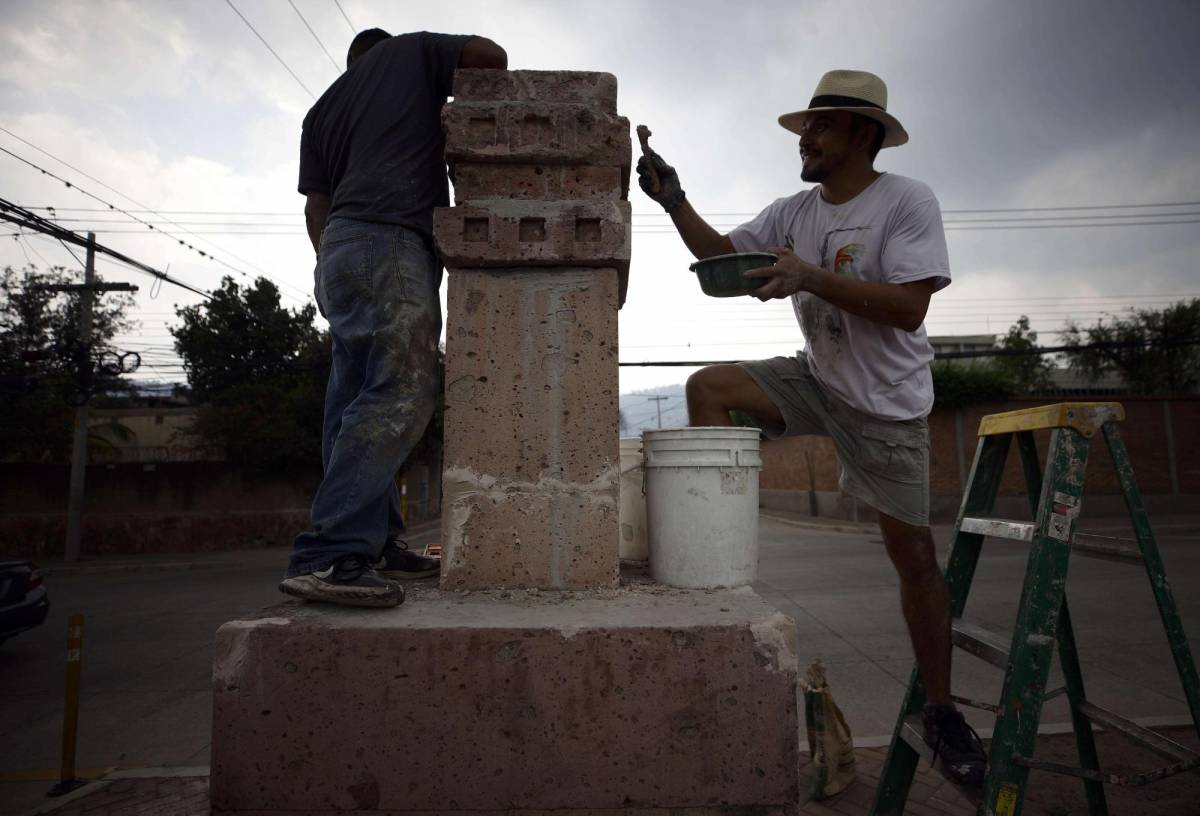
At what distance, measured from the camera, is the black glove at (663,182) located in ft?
9.11

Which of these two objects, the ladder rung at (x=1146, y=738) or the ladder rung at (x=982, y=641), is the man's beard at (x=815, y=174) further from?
the ladder rung at (x=1146, y=738)

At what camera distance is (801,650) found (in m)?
6.02

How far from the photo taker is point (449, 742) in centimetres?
171

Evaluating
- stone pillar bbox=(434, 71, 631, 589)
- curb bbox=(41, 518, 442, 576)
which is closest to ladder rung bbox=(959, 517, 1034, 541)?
stone pillar bbox=(434, 71, 631, 589)

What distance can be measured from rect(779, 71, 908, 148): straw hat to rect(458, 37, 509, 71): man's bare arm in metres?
1.17

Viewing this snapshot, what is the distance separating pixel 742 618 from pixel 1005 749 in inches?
37.4

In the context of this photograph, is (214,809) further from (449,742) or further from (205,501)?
(205,501)

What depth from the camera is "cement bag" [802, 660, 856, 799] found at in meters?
3.31

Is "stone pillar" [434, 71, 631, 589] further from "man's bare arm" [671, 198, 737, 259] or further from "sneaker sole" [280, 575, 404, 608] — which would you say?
"man's bare arm" [671, 198, 737, 259]

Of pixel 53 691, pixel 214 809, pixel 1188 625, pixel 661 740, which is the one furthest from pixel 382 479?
pixel 1188 625

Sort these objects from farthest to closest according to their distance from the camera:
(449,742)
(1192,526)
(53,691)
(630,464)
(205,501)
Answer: (205,501)
(1192,526)
(53,691)
(630,464)
(449,742)

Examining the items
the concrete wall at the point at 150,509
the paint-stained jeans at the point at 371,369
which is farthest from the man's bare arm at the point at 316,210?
the concrete wall at the point at 150,509

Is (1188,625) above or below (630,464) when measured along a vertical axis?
below

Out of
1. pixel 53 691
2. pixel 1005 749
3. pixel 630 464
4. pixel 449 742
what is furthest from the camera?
pixel 53 691
